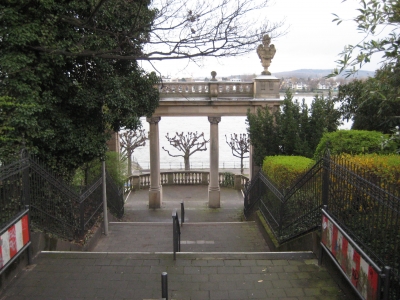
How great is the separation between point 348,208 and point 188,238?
17.3ft

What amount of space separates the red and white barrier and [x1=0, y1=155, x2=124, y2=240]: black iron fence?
0.18 m

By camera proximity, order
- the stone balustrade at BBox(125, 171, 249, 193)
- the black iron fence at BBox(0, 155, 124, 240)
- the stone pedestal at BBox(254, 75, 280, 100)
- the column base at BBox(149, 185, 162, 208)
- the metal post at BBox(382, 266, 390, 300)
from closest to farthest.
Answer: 1. the metal post at BBox(382, 266, 390, 300)
2. the black iron fence at BBox(0, 155, 124, 240)
3. the stone pedestal at BBox(254, 75, 280, 100)
4. the column base at BBox(149, 185, 162, 208)
5. the stone balustrade at BBox(125, 171, 249, 193)

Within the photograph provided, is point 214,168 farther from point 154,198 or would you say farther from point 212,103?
point 154,198

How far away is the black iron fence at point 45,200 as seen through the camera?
5668 mm

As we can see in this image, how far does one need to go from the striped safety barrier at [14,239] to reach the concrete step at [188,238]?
3.05 m

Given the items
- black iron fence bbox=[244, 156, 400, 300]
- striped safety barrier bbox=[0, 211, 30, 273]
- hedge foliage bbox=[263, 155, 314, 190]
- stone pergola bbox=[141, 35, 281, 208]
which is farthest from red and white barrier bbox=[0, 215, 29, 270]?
stone pergola bbox=[141, 35, 281, 208]

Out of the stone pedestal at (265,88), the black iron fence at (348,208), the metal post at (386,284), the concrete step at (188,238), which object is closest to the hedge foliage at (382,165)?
the black iron fence at (348,208)

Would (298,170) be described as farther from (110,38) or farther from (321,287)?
(110,38)

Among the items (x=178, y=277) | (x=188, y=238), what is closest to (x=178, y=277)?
(x=178, y=277)

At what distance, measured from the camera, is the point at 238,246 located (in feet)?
29.1

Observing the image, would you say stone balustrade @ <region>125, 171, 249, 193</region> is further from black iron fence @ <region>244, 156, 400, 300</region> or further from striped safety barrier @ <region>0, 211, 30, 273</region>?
striped safety barrier @ <region>0, 211, 30, 273</region>

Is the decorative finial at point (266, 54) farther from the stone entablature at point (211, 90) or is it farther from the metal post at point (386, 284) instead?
the metal post at point (386, 284)

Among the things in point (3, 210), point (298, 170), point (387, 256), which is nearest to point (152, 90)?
point (298, 170)

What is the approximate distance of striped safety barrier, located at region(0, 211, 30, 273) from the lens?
5.09 metres
